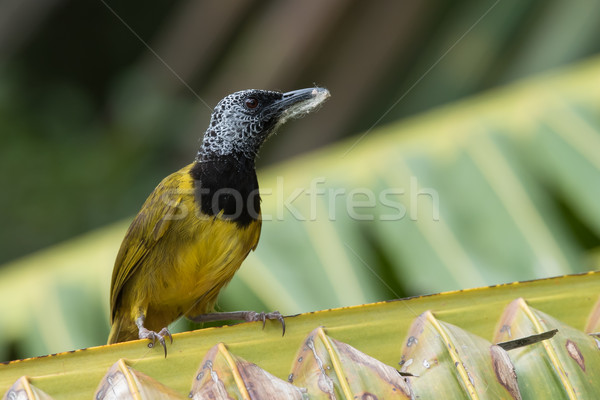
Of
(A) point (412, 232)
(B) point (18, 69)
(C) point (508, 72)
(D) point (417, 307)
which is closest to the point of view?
(D) point (417, 307)

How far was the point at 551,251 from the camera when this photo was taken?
2895mm

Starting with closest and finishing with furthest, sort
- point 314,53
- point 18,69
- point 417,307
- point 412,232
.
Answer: point 417,307 → point 412,232 → point 314,53 → point 18,69

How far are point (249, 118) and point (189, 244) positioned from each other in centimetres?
103

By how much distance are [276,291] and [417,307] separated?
44.7 inches

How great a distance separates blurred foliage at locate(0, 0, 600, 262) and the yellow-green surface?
373 centimetres

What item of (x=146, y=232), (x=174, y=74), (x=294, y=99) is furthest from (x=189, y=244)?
(x=174, y=74)

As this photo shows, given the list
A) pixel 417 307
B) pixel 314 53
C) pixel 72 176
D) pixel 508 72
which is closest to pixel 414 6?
pixel 314 53

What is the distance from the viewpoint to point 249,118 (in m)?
3.99

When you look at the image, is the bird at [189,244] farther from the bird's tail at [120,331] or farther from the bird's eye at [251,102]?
the bird's eye at [251,102]

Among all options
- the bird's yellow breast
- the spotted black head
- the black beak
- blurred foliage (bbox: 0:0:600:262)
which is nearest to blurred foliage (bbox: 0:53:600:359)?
the bird's yellow breast

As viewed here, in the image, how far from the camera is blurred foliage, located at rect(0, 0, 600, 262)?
20.8 feet

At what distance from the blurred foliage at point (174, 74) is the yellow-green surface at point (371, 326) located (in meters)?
3.73

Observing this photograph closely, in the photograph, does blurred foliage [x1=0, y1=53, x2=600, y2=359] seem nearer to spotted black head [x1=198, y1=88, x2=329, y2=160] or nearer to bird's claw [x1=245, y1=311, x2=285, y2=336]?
bird's claw [x1=245, y1=311, x2=285, y2=336]

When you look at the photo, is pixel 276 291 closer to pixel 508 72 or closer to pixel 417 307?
pixel 417 307
